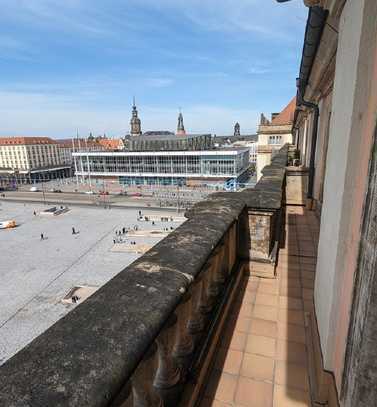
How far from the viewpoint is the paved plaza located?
66.4 ft

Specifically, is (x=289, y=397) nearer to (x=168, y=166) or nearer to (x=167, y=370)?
(x=167, y=370)

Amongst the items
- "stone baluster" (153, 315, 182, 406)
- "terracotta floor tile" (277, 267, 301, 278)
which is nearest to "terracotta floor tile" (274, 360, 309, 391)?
"stone baluster" (153, 315, 182, 406)

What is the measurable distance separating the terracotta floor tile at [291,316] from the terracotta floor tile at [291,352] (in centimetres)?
38

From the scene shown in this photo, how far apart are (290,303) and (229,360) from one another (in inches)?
55.9

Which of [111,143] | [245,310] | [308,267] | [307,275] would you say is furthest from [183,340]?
[111,143]

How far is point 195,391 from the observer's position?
2.20 meters

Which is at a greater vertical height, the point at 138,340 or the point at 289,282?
the point at 138,340

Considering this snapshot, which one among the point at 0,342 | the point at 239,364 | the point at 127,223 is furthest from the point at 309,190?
the point at 127,223

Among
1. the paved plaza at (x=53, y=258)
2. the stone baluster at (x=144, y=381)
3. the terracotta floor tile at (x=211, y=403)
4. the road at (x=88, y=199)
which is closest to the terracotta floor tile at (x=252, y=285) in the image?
the terracotta floor tile at (x=211, y=403)

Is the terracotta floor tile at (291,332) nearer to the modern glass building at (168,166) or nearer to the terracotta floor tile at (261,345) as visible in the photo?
the terracotta floor tile at (261,345)

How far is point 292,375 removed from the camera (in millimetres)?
2627

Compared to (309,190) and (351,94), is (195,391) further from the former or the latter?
(309,190)

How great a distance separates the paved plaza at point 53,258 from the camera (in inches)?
797

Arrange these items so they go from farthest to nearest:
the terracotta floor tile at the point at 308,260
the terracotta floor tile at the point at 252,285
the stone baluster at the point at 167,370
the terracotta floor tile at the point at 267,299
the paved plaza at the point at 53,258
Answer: the paved plaza at the point at 53,258 → the terracotta floor tile at the point at 308,260 → the terracotta floor tile at the point at 252,285 → the terracotta floor tile at the point at 267,299 → the stone baluster at the point at 167,370
